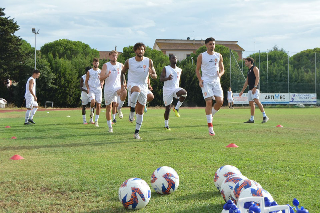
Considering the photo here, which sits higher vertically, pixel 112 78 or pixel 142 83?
pixel 112 78

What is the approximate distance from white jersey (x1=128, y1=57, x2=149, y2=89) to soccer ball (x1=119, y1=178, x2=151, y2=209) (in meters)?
5.68

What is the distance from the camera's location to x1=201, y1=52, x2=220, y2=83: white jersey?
9.55 metres

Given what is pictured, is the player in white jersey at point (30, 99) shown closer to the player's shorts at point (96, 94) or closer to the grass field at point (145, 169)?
the player's shorts at point (96, 94)

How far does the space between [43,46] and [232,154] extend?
60.1 m

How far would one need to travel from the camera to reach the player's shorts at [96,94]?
12796 mm

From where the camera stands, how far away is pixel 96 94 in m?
13.1

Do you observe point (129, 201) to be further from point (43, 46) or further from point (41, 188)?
point (43, 46)

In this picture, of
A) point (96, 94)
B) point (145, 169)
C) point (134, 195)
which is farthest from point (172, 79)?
point (134, 195)

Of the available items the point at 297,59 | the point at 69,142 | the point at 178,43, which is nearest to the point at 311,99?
the point at 297,59

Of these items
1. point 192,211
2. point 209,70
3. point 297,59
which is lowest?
point 192,211

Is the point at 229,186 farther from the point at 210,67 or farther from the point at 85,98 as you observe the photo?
the point at 85,98

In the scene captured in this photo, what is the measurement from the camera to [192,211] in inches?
118

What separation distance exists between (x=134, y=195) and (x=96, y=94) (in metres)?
10.3

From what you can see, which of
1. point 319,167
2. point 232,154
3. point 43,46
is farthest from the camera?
point 43,46
